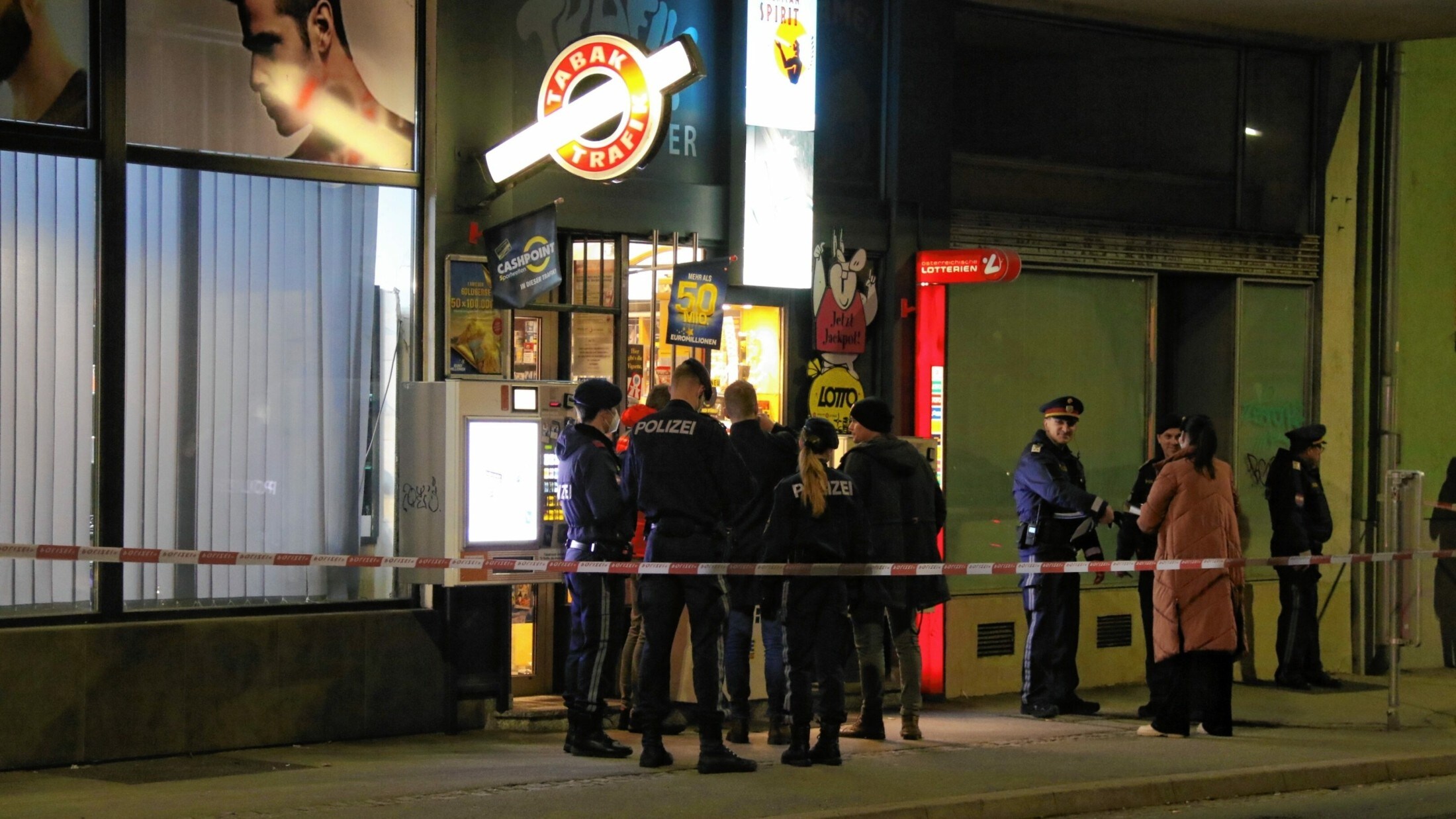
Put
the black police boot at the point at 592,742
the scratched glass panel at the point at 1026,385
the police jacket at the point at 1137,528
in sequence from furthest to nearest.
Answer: the scratched glass panel at the point at 1026,385
the police jacket at the point at 1137,528
the black police boot at the point at 592,742

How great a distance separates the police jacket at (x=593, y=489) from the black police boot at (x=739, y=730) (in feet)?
4.24

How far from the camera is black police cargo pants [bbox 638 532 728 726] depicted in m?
8.85

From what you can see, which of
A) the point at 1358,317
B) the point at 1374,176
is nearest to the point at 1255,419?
the point at 1358,317

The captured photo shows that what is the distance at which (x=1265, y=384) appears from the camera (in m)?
14.6

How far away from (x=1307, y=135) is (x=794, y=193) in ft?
17.4

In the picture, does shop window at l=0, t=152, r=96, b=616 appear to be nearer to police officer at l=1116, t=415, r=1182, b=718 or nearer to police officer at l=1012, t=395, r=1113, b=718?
police officer at l=1012, t=395, r=1113, b=718

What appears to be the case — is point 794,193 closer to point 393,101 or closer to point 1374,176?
point 393,101

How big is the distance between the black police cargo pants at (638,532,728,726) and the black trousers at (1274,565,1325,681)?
657 cm

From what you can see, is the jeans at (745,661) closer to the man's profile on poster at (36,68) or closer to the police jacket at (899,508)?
the police jacket at (899,508)

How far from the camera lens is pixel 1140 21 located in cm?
1411

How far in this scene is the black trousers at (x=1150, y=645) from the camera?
1178cm

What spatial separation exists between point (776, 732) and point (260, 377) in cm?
373

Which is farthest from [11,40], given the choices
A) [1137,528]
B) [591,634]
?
[1137,528]

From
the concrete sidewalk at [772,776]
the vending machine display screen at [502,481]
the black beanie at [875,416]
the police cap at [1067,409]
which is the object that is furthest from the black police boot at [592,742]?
the police cap at [1067,409]
